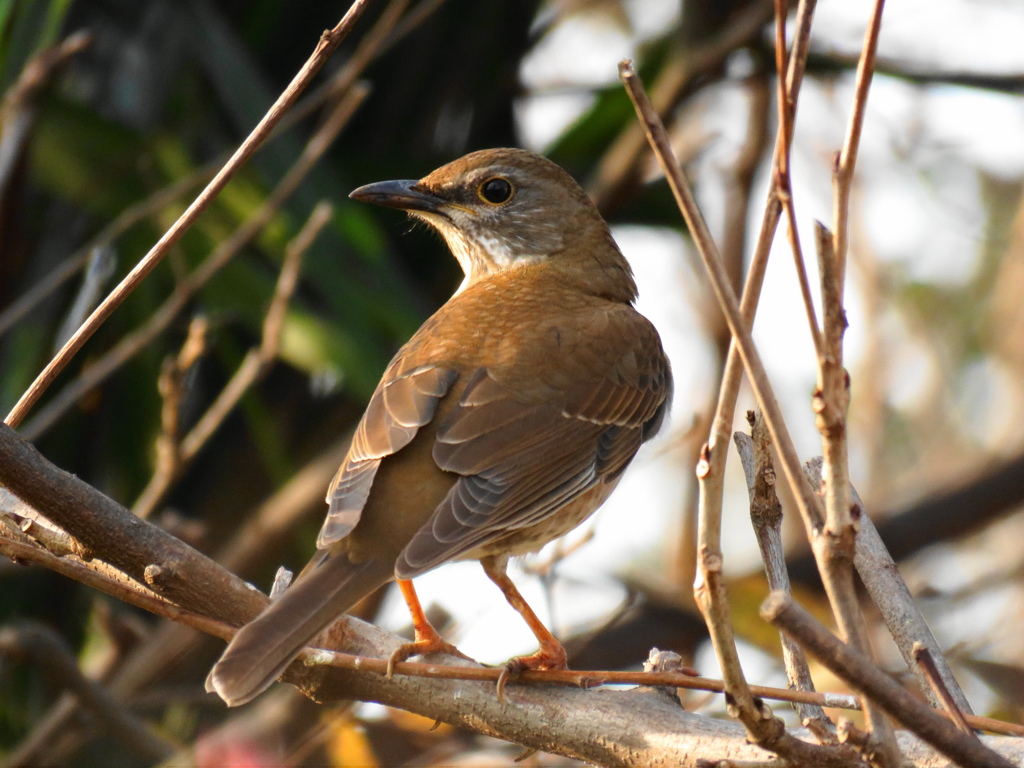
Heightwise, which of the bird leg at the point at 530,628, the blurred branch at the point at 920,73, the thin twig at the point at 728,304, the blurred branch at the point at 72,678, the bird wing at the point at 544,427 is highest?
the thin twig at the point at 728,304

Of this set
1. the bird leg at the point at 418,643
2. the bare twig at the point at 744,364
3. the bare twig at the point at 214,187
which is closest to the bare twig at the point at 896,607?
the bare twig at the point at 744,364

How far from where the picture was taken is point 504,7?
21.9ft

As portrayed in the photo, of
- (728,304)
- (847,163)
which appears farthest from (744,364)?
(847,163)

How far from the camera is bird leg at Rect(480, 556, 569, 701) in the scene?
299cm

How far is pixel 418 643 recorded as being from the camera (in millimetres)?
3203

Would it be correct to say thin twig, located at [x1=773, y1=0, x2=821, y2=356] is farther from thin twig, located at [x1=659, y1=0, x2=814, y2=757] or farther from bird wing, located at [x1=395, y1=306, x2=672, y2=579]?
bird wing, located at [x1=395, y1=306, x2=672, y2=579]

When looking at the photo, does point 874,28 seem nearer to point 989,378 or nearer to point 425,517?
point 425,517

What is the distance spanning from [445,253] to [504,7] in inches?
53.2

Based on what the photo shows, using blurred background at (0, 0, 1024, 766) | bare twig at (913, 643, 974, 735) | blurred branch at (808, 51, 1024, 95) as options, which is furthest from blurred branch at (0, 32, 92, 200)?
blurred branch at (808, 51, 1024, 95)

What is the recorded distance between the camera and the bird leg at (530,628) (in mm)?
2988

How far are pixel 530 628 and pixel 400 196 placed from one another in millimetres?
2038

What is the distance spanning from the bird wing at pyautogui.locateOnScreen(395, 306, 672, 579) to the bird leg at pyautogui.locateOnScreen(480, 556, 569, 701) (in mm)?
261

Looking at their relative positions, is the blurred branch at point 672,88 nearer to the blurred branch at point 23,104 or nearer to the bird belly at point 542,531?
the bird belly at point 542,531

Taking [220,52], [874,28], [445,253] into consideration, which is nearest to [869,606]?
[445,253]
